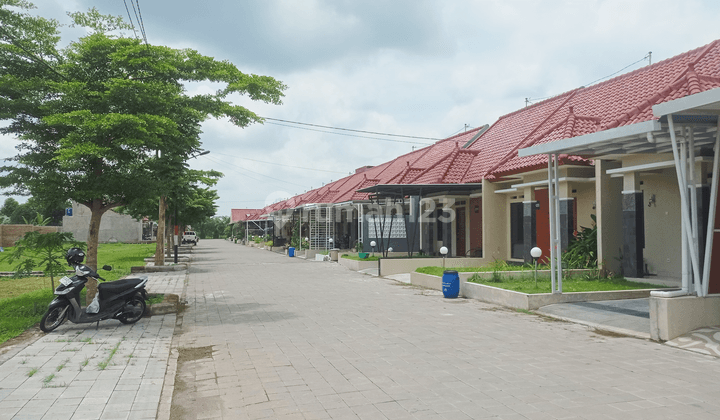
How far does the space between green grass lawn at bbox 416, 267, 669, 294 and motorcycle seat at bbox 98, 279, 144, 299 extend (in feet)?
27.4

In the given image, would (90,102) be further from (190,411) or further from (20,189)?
(190,411)

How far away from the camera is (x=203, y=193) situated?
3722cm

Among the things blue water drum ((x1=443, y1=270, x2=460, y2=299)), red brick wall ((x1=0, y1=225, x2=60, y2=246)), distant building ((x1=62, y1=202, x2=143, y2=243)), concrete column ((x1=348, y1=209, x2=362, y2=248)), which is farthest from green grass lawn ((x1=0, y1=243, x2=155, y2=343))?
distant building ((x1=62, y1=202, x2=143, y2=243))

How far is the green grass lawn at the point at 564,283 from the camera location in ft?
40.2

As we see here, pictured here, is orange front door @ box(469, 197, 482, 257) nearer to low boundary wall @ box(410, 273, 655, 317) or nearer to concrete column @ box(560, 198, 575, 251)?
concrete column @ box(560, 198, 575, 251)

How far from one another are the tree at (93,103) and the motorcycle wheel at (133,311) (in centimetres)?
160

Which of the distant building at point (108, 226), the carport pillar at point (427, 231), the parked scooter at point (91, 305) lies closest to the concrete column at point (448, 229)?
the carport pillar at point (427, 231)

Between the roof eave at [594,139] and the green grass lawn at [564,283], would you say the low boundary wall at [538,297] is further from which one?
the roof eave at [594,139]

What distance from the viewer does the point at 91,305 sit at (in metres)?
9.45

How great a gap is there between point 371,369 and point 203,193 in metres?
32.7

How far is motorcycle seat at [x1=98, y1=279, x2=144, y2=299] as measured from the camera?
9586mm

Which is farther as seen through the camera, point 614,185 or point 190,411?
point 614,185

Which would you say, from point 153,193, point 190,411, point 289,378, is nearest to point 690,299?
point 289,378

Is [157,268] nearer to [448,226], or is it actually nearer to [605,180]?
[448,226]
